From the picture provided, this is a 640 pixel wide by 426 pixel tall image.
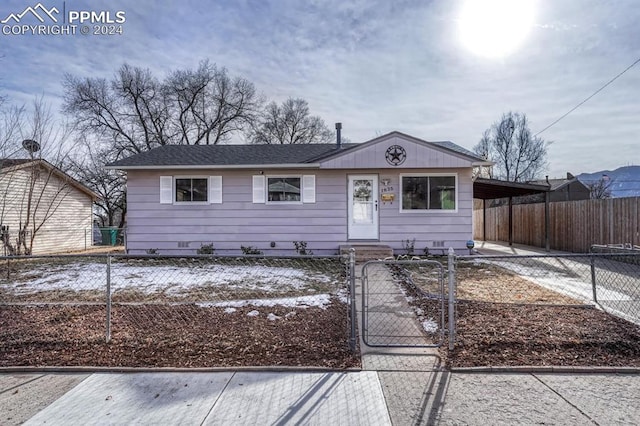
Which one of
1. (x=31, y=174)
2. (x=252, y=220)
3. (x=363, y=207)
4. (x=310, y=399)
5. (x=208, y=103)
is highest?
(x=208, y=103)

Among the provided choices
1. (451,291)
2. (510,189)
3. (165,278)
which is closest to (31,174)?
(165,278)

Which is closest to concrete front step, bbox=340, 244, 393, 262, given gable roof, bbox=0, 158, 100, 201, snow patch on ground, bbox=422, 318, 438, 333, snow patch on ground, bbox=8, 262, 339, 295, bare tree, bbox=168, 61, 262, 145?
snow patch on ground, bbox=8, 262, 339, 295

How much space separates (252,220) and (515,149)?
1262 inches

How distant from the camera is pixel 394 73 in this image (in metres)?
11.3

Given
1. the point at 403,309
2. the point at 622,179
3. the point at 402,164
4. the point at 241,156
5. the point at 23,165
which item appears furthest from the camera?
the point at 622,179

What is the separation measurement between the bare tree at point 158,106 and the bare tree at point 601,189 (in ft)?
99.4

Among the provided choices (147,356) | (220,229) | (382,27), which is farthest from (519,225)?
(147,356)

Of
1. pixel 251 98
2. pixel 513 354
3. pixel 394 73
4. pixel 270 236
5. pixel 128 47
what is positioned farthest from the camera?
pixel 251 98

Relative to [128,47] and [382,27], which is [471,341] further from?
[128,47]

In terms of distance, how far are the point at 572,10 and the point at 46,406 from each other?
42.3 ft

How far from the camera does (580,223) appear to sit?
37.8 feet

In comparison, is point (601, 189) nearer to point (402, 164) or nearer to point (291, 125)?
point (291, 125)

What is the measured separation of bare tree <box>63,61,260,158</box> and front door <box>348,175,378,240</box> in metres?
22.1

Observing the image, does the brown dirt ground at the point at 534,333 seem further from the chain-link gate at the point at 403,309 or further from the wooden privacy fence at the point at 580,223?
the wooden privacy fence at the point at 580,223
